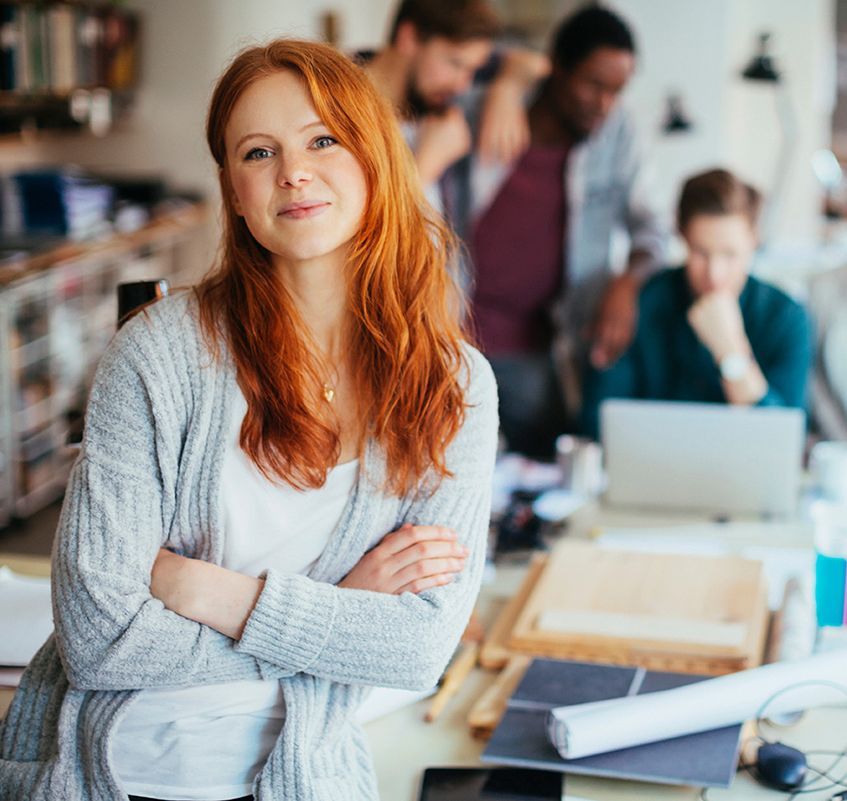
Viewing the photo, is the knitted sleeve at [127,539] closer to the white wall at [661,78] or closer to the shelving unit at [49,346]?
the white wall at [661,78]

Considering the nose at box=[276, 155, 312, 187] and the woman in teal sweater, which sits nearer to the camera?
the nose at box=[276, 155, 312, 187]

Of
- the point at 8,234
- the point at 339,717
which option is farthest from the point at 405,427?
the point at 8,234

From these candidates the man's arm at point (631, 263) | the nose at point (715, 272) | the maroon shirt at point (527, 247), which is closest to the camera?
the nose at point (715, 272)

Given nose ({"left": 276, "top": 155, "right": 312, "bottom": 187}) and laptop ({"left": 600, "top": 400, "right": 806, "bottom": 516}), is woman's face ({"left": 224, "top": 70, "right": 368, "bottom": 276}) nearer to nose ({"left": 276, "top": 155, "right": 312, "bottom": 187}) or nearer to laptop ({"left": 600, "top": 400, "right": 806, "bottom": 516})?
nose ({"left": 276, "top": 155, "right": 312, "bottom": 187})

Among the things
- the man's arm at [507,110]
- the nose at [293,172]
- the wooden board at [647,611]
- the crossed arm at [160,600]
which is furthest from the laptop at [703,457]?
the man's arm at [507,110]

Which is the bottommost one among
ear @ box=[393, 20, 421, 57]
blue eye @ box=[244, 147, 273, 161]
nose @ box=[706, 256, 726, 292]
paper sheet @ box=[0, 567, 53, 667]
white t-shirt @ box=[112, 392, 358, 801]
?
paper sheet @ box=[0, 567, 53, 667]

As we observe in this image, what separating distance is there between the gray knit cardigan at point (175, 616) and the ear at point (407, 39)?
2499 millimetres

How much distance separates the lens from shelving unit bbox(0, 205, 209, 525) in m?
3.83

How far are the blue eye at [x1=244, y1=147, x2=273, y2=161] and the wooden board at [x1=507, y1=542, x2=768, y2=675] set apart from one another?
2.41ft

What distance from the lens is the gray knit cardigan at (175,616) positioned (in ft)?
3.82

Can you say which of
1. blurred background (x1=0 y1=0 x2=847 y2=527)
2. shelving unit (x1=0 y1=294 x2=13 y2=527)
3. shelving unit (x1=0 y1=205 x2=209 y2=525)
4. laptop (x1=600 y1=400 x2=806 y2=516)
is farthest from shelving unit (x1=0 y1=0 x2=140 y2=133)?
laptop (x1=600 y1=400 x2=806 y2=516)

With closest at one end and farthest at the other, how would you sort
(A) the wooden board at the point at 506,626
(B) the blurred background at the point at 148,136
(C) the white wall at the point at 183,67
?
(A) the wooden board at the point at 506,626 → (B) the blurred background at the point at 148,136 → (C) the white wall at the point at 183,67

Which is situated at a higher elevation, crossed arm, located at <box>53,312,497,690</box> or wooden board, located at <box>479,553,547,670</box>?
crossed arm, located at <box>53,312,497,690</box>

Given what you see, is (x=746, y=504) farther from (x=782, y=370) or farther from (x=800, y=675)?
(x=800, y=675)
